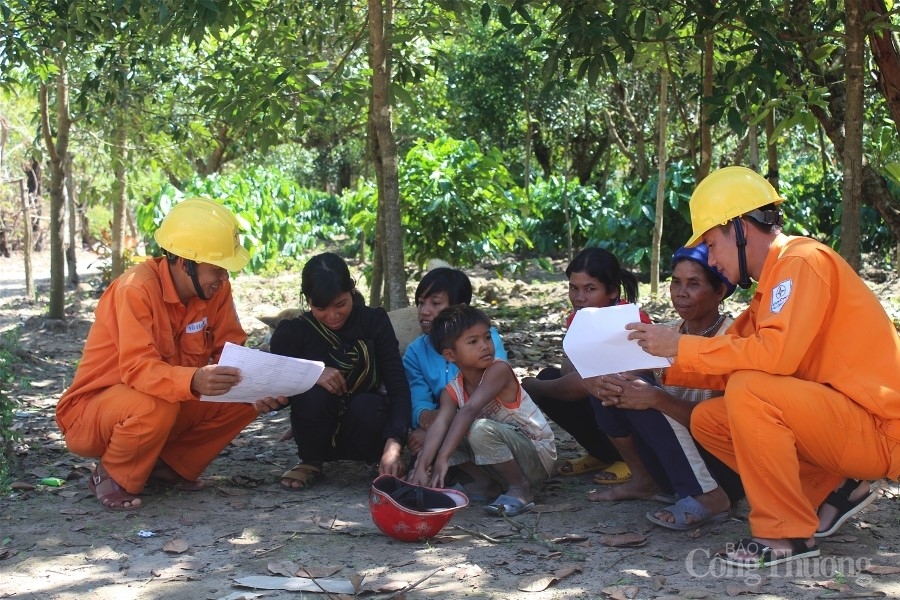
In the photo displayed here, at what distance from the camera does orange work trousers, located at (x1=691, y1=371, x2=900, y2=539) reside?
9.65ft

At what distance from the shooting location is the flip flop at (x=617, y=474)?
412 centimetres

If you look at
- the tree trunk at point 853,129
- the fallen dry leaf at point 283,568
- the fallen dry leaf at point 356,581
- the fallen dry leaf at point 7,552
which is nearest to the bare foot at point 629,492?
the fallen dry leaf at point 356,581

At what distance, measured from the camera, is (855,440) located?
116 inches

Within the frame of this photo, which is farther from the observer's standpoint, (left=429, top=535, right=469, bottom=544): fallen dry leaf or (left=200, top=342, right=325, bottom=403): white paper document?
(left=200, top=342, right=325, bottom=403): white paper document

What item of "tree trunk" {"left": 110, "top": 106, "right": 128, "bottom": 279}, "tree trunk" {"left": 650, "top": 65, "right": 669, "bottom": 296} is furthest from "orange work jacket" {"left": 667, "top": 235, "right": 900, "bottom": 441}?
"tree trunk" {"left": 110, "top": 106, "right": 128, "bottom": 279}

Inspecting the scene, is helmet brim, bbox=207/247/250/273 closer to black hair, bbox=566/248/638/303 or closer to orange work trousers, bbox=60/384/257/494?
orange work trousers, bbox=60/384/257/494

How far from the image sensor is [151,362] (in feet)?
12.2

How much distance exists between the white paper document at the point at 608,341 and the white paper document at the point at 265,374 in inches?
40.5

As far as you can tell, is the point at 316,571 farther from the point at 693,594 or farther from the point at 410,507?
the point at 693,594

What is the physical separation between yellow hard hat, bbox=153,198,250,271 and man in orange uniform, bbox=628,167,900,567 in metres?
1.80

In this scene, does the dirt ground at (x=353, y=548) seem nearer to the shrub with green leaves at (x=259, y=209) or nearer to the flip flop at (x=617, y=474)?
the flip flop at (x=617, y=474)

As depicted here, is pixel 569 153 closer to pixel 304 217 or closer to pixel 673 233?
pixel 304 217

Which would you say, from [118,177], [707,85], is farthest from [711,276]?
[118,177]

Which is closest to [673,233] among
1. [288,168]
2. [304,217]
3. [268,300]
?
[268,300]
